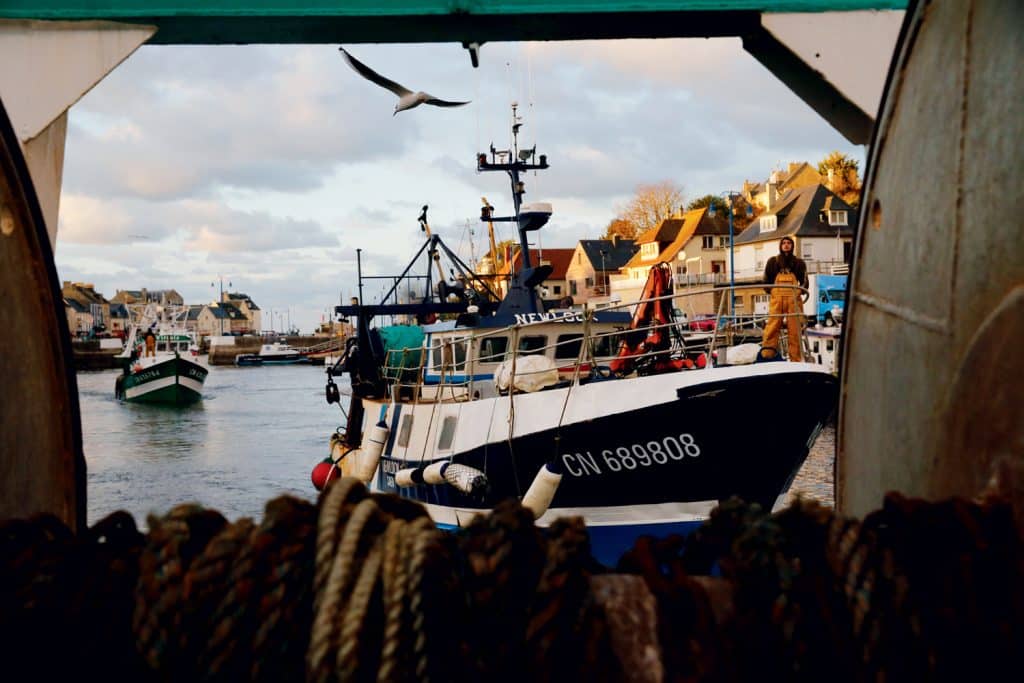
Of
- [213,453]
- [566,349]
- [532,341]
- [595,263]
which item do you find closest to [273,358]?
[595,263]

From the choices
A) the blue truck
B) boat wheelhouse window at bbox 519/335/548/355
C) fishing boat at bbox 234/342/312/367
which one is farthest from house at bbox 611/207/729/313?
boat wheelhouse window at bbox 519/335/548/355

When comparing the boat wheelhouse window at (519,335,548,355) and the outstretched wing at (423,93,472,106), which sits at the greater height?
the outstretched wing at (423,93,472,106)

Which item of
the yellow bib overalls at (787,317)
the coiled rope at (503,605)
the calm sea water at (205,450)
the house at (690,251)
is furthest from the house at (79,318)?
the coiled rope at (503,605)

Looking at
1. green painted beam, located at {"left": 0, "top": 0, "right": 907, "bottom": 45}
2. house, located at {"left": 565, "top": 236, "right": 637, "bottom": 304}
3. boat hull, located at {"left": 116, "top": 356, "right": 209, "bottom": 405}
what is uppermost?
house, located at {"left": 565, "top": 236, "right": 637, "bottom": 304}

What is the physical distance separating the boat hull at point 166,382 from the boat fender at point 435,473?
48.3 meters

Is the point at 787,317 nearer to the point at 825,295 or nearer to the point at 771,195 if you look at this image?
the point at 825,295

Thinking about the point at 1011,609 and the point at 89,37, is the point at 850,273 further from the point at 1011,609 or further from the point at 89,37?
the point at 89,37

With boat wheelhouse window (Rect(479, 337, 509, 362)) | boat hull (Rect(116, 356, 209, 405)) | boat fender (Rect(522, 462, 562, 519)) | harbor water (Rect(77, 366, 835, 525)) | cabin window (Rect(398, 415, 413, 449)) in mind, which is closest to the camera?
boat fender (Rect(522, 462, 562, 519))

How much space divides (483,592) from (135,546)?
28.7 inches

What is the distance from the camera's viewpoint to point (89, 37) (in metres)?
4.04

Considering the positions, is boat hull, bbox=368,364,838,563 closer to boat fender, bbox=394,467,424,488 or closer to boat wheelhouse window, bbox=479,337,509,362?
boat fender, bbox=394,467,424,488

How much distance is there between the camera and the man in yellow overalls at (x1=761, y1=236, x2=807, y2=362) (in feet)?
36.7

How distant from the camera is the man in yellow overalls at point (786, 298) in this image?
440 inches

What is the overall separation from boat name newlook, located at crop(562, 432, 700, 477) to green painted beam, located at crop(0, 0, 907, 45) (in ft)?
24.6
